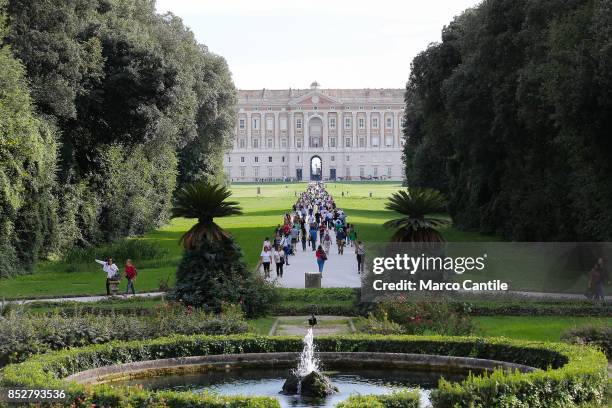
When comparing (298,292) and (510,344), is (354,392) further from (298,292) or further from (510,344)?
(298,292)

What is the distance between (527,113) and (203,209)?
14089 millimetres

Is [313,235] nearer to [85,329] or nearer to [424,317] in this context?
[424,317]

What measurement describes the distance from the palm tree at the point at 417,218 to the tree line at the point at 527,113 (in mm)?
6517

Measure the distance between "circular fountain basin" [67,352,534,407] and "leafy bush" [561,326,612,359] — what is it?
104 inches

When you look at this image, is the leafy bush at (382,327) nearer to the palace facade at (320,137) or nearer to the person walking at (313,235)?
the person walking at (313,235)

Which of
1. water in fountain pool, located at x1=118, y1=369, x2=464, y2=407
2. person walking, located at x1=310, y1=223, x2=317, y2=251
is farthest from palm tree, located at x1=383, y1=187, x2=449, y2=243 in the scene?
person walking, located at x1=310, y1=223, x2=317, y2=251

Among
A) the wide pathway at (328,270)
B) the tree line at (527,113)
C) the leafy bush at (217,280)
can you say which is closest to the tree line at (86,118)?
the wide pathway at (328,270)

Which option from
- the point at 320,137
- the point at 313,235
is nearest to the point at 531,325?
the point at 313,235

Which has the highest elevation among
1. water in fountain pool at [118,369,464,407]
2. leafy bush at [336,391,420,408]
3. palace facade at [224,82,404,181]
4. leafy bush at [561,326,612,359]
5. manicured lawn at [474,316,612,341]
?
palace facade at [224,82,404,181]

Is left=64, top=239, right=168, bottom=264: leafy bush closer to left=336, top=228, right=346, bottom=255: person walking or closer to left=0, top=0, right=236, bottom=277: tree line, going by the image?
left=0, top=0, right=236, bottom=277: tree line

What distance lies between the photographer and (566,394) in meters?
11.3

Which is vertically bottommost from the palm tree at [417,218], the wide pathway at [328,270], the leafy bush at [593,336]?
the wide pathway at [328,270]

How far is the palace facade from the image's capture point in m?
163

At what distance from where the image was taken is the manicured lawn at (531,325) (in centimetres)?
1840
